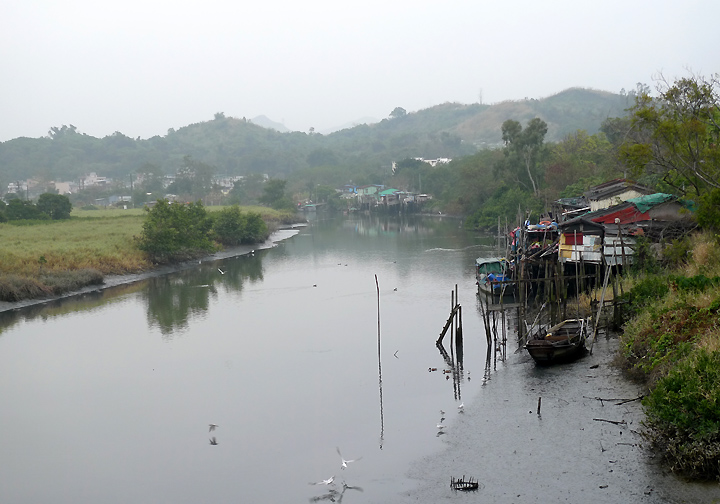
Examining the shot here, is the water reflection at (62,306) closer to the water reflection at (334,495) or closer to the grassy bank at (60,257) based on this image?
the grassy bank at (60,257)

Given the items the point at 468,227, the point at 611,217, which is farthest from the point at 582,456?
the point at 468,227

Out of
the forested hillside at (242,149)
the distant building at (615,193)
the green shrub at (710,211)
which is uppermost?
the forested hillside at (242,149)

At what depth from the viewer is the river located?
41.5 feet

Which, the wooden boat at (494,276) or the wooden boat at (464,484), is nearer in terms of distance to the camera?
the wooden boat at (464,484)

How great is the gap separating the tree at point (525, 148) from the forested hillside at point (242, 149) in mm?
52384

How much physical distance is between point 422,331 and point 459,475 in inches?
456

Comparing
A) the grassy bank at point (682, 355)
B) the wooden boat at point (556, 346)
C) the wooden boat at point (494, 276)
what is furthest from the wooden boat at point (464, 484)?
the wooden boat at point (494, 276)

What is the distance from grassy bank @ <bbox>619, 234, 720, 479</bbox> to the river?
1.45ft

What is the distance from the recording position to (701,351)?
39.6 ft

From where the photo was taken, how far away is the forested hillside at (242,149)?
443 feet

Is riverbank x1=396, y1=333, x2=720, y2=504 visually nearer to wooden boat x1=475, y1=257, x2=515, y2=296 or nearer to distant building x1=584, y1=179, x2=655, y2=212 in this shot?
wooden boat x1=475, y1=257, x2=515, y2=296

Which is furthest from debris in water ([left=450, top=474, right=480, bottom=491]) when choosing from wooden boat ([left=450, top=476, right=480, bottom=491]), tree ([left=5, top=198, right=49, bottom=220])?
tree ([left=5, top=198, right=49, bottom=220])

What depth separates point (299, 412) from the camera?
17172 millimetres

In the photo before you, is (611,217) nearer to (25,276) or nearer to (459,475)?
(459,475)
